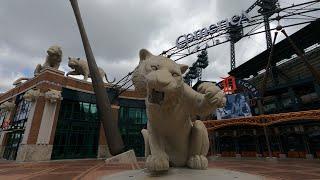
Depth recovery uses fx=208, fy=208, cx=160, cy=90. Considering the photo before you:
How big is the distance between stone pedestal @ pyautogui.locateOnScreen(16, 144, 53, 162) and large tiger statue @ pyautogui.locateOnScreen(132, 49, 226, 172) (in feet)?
48.4

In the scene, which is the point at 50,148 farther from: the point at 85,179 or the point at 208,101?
the point at 208,101

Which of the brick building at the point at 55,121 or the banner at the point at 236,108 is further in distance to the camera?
the banner at the point at 236,108

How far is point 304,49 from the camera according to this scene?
16.9 meters

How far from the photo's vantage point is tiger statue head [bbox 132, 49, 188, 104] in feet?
4.95

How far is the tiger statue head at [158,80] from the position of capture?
1508mm

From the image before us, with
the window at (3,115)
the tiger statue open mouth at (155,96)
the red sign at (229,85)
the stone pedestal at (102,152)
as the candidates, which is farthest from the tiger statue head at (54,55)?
the tiger statue open mouth at (155,96)

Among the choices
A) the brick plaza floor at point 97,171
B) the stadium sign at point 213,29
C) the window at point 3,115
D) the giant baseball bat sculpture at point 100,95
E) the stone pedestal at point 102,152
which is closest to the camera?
the giant baseball bat sculpture at point 100,95

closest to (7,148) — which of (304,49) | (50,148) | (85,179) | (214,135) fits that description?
(50,148)

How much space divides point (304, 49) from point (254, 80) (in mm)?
4936

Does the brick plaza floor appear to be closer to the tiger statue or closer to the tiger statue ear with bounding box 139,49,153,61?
the tiger statue ear with bounding box 139,49,153,61

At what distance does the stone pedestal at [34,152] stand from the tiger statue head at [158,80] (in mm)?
15496

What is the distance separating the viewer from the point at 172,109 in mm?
1989

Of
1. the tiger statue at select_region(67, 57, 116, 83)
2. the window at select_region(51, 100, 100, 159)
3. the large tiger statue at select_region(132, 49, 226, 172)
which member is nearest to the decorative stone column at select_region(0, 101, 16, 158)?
the window at select_region(51, 100, 100, 159)

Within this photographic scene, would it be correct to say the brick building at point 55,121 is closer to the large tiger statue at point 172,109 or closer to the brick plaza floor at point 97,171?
the brick plaza floor at point 97,171
